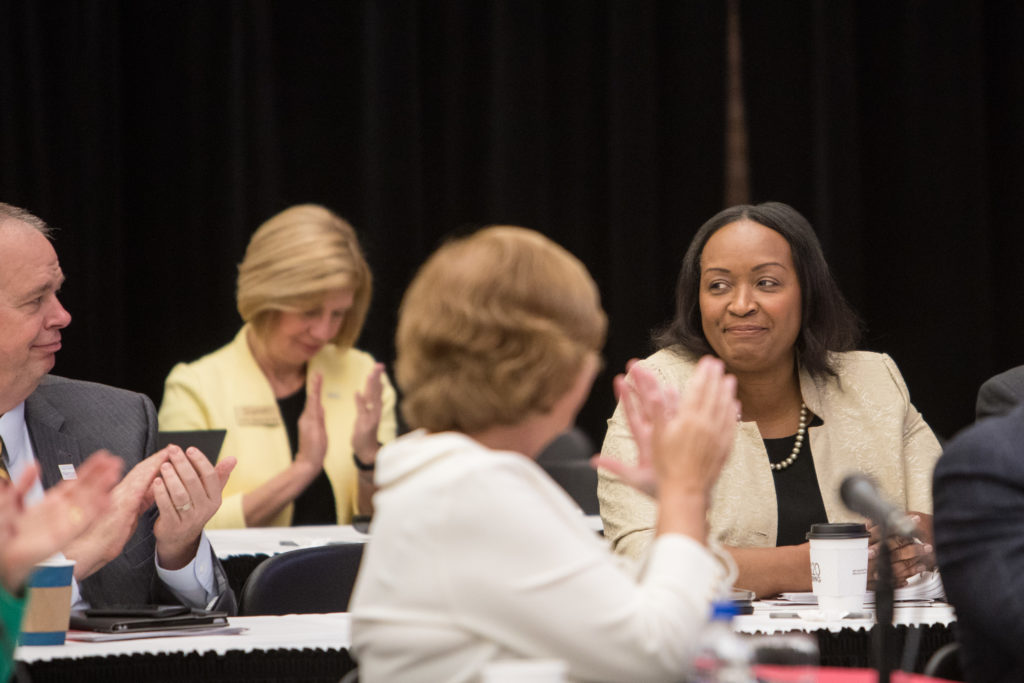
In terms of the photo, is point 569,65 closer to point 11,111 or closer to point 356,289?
point 356,289

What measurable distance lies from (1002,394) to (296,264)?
2755 mm

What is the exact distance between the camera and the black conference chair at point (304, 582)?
279 centimetres

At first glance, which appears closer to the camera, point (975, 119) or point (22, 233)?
point (22, 233)

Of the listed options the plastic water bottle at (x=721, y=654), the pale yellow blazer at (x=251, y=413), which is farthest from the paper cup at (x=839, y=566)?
the pale yellow blazer at (x=251, y=413)

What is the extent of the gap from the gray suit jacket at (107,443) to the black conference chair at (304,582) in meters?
0.11

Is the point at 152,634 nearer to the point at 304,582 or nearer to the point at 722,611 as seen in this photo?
the point at 304,582

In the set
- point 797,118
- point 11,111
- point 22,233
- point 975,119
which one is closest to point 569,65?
point 797,118

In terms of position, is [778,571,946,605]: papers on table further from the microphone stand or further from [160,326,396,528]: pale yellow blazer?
[160,326,396,528]: pale yellow blazer

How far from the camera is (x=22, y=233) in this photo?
279cm

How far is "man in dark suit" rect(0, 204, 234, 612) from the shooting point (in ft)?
8.77

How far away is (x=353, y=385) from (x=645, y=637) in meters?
3.65

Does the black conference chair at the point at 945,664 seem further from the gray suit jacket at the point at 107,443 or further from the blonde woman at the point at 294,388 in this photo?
the blonde woman at the point at 294,388

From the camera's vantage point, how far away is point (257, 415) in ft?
16.1

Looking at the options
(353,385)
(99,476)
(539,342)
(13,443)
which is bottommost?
(353,385)
